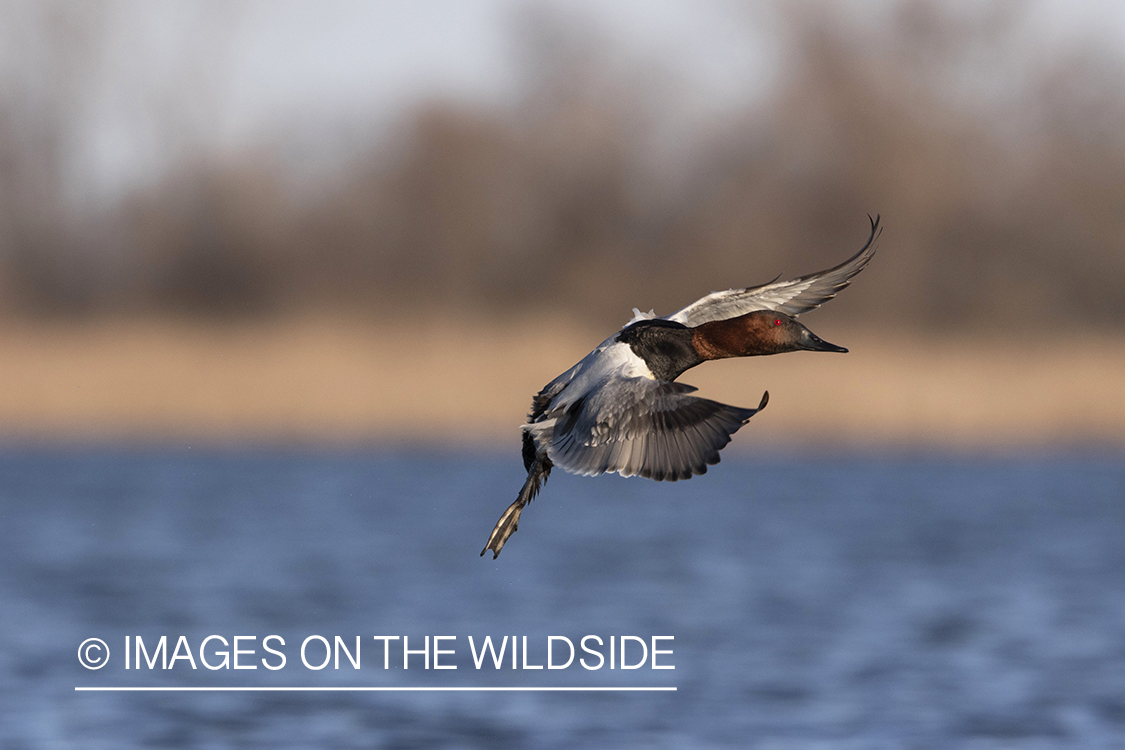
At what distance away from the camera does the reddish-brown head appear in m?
6.39

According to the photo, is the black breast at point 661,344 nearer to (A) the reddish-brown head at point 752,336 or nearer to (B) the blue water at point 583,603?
(A) the reddish-brown head at point 752,336

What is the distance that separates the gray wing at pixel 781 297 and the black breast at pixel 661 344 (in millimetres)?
321

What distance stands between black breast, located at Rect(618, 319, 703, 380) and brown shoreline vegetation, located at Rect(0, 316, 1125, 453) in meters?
12.2

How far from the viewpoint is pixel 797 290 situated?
696 centimetres

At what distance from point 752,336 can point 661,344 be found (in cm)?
41

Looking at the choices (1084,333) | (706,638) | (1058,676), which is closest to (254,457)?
(1084,333)

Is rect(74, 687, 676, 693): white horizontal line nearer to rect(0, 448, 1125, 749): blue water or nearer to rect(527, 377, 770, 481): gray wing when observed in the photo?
rect(0, 448, 1125, 749): blue water

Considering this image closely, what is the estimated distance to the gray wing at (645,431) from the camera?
5812 mm

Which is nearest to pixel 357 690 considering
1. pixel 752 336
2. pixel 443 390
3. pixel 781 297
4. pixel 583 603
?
pixel 583 603

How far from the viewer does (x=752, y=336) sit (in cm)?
641

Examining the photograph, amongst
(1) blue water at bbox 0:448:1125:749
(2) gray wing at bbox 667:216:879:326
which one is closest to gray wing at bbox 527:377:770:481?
(2) gray wing at bbox 667:216:879:326

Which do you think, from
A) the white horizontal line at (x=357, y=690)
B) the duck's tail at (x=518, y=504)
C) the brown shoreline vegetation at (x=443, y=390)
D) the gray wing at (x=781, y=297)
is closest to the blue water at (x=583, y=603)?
the white horizontal line at (x=357, y=690)

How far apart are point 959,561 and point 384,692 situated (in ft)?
29.3

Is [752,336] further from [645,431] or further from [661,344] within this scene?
[645,431]
